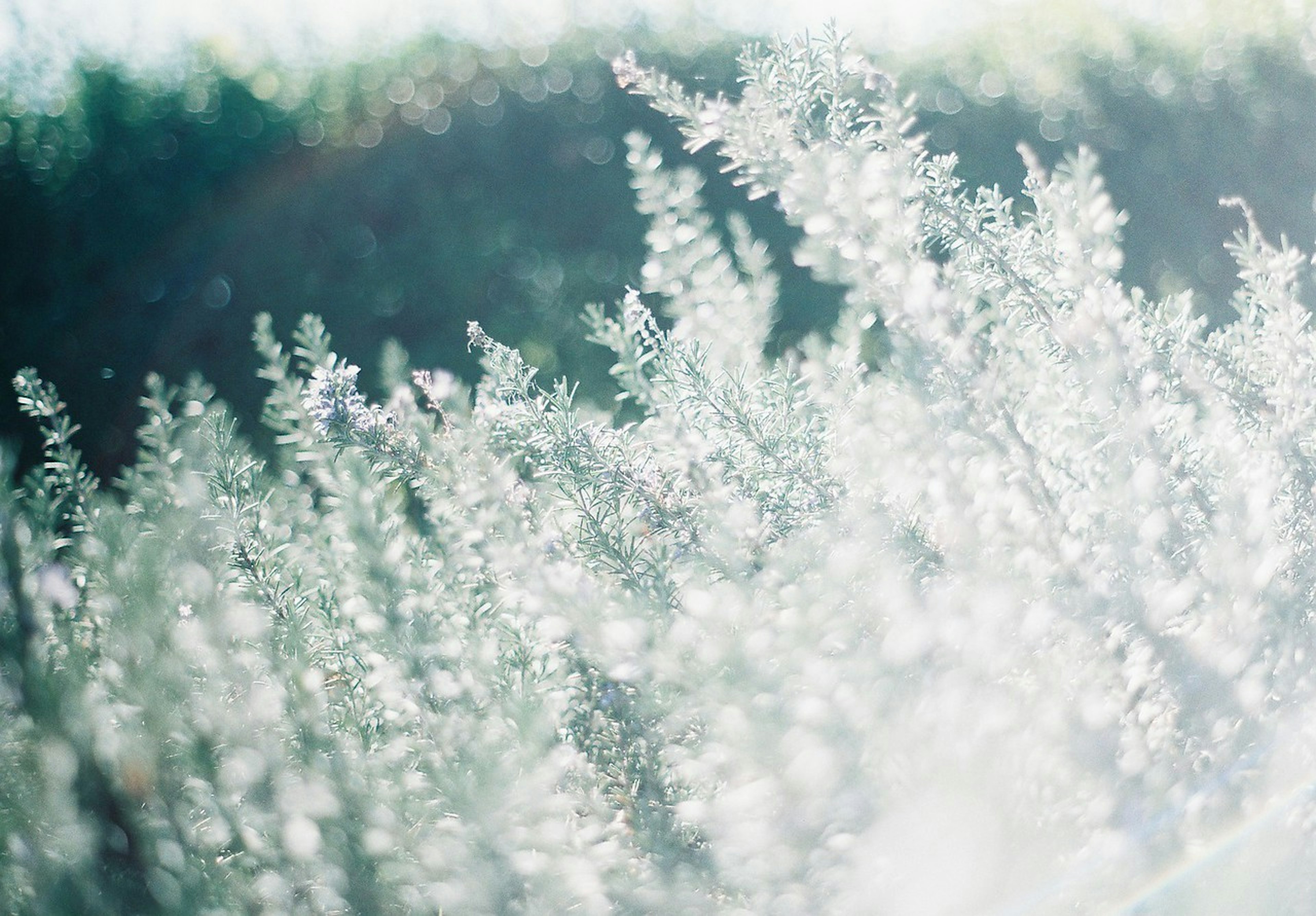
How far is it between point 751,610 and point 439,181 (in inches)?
229

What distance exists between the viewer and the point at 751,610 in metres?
1.02

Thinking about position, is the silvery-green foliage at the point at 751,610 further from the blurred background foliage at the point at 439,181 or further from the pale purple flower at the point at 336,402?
the blurred background foliage at the point at 439,181

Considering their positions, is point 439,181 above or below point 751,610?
above

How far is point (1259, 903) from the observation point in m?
1.07

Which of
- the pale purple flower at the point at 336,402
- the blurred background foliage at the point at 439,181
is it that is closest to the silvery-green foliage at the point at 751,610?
the pale purple flower at the point at 336,402

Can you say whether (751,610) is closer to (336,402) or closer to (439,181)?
(336,402)

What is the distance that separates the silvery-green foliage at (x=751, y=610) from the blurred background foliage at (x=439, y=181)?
434cm

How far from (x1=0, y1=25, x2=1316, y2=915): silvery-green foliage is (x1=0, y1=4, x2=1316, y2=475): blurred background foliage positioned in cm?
434

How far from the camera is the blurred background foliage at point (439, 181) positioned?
6.03 meters

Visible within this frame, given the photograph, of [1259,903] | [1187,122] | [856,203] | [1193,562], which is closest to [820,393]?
[856,203]

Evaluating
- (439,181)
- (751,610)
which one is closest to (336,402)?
(751,610)

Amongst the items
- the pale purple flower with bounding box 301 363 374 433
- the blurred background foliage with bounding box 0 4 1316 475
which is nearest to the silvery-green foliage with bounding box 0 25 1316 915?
the pale purple flower with bounding box 301 363 374 433

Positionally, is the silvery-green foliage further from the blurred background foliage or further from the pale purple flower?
the blurred background foliage

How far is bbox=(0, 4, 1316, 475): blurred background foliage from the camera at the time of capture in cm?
603
